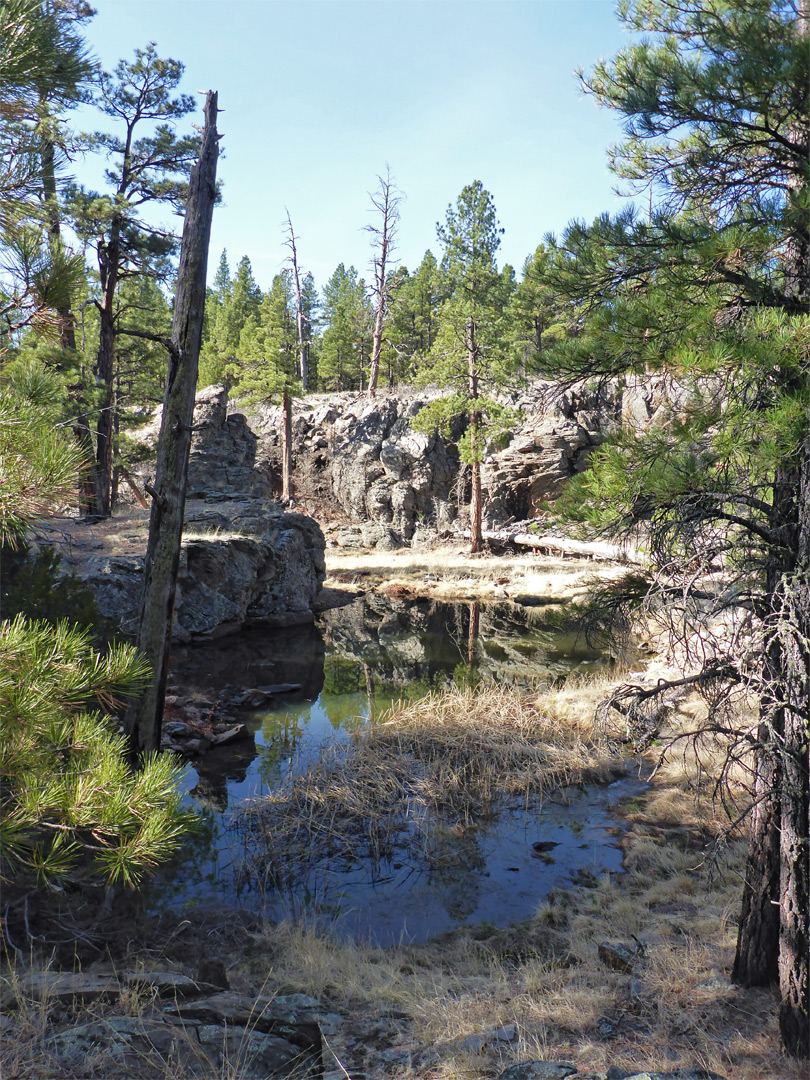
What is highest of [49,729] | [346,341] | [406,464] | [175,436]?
[346,341]

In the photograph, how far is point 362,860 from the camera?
7715mm

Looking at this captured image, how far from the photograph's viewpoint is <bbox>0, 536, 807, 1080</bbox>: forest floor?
13.2 ft

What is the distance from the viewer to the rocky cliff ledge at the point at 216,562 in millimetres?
14422

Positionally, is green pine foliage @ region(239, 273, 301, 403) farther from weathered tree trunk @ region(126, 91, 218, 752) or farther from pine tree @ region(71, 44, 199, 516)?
weathered tree trunk @ region(126, 91, 218, 752)

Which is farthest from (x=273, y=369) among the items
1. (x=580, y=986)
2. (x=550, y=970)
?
(x=580, y=986)

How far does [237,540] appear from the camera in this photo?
18562mm

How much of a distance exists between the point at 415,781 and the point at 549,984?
4.00m

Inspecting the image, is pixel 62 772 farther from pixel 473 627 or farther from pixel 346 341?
pixel 346 341

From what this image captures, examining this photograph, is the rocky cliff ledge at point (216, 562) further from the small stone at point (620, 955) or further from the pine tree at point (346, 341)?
the pine tree at point (346, 341)

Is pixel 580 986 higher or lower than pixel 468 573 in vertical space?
lower

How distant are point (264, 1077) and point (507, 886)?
14.2 ft

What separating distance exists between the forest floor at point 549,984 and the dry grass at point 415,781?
5.25 feet

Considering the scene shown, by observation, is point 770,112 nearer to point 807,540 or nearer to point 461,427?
point 807,540

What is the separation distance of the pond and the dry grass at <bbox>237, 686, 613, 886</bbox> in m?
0.16
